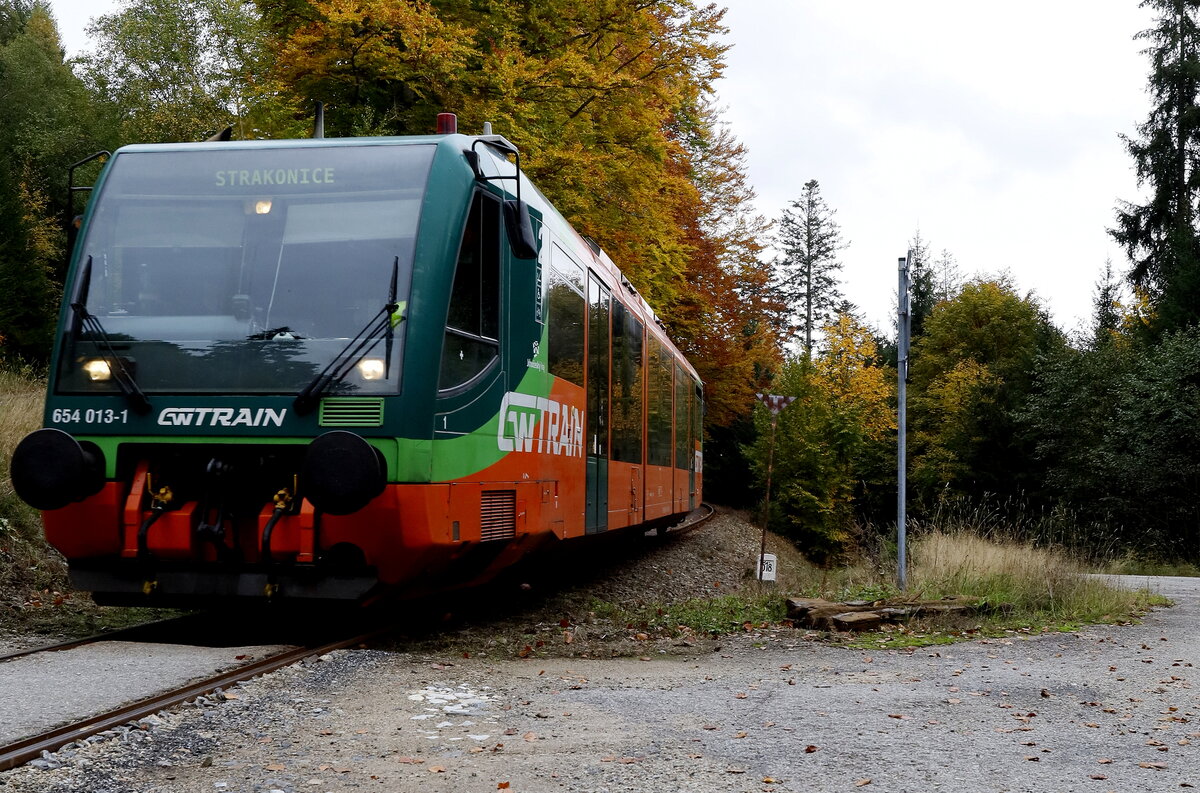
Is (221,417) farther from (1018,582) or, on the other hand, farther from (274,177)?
(1018,582)

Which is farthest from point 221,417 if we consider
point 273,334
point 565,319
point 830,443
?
point 830,443

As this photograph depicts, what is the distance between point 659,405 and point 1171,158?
27.5 metres

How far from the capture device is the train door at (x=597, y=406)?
10508 millimetres

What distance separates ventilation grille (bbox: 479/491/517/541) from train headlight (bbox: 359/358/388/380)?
1.15 m

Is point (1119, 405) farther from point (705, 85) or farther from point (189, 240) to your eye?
point (189, 240)

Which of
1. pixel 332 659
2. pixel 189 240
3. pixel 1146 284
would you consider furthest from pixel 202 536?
pixel 1146 284

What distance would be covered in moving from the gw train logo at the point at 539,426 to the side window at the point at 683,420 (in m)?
7.99

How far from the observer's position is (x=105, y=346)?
24.0ft

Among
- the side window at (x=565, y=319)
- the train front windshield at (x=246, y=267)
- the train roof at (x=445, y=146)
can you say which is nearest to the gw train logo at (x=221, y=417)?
the train front windshield at (x=246, y=267)

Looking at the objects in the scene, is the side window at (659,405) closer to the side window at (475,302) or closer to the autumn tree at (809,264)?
the side window at (475,302)

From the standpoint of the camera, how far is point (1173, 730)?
5.68m

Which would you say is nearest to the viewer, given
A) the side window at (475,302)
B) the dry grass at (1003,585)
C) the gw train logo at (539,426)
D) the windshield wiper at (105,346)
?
the windshield wiper at (105,346)

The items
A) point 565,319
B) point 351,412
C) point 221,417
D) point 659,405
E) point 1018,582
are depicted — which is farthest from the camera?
point 659,405

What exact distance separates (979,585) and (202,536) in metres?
6.97
